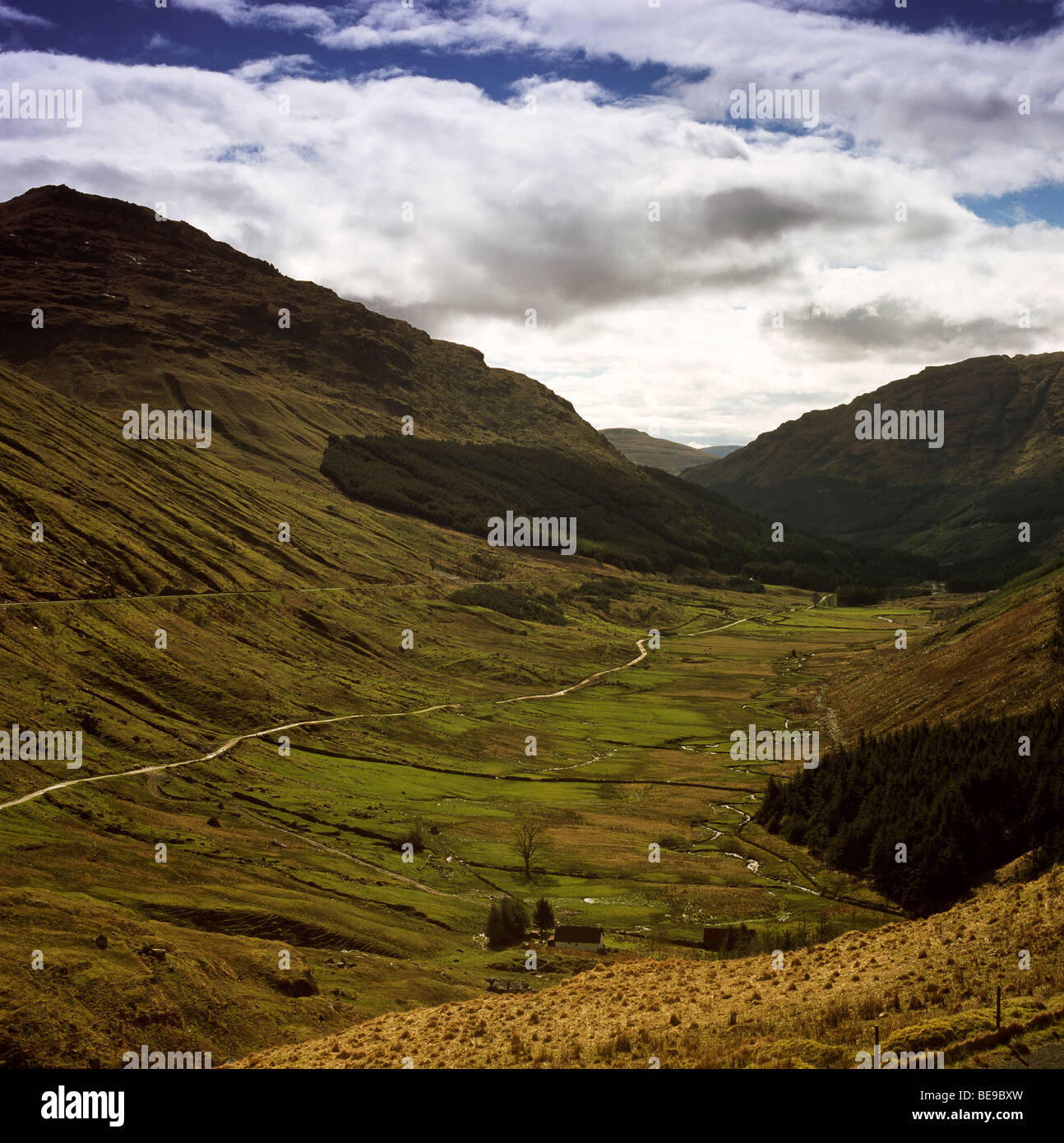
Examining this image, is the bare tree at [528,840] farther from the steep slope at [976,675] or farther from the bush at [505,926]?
the steep slope at [976,675]

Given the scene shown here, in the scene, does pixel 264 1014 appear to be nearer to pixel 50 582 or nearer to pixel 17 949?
pixel 17 949

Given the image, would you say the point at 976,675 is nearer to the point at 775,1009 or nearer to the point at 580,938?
the point at 580,938

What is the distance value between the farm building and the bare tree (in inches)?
953

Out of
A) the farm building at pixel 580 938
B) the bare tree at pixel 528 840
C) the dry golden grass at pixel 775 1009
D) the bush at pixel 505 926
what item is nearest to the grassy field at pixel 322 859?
the bare tree at pixel 528 840

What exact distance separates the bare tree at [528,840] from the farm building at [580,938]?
24200 mm

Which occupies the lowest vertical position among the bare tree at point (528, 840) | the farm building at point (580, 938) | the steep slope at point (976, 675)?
the farm building at point (580, 938)

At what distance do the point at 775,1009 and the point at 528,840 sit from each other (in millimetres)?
75257

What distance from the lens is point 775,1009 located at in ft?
126

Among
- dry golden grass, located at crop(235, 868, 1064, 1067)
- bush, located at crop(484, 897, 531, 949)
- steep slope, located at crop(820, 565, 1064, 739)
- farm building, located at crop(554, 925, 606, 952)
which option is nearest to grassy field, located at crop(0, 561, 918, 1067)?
bush, located at crop(484, 897, 531, 949)

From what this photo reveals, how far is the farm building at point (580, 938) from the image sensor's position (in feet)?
266
